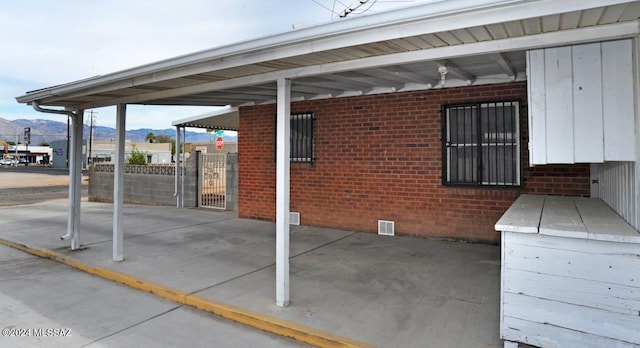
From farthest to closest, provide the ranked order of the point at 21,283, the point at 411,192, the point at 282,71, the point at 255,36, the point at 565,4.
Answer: the point at 411,192
the point at 21,283
the point at 282,71
the point at 255,36
the point at 565,4

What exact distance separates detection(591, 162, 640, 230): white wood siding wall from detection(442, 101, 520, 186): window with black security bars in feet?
4.86

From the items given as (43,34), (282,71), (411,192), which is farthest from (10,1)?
(411,192)

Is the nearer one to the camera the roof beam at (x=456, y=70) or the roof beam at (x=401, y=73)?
the roof beam at (x=456, y=70)

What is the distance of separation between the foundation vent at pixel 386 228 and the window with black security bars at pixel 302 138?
6.71 ft

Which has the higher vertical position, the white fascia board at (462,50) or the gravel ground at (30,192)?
the white fascia board at (462,50)

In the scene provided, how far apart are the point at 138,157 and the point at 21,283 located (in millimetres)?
14676

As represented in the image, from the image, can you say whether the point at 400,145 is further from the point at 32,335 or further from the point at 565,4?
the point at 32,335

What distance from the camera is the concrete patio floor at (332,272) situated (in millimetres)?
3500

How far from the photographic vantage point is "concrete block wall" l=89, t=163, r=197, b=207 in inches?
479

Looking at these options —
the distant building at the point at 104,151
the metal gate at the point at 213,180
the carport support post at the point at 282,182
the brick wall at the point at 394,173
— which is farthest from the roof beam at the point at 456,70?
the distant building at the point at 104,151

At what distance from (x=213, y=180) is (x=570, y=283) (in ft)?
35.1

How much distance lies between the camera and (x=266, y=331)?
11.6ft

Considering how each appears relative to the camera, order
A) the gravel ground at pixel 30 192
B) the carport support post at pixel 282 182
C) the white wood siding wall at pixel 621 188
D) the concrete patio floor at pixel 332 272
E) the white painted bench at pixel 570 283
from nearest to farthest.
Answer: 1. the white painted bench at pixel 570 283
2. the white wood siding wall at pixel 621 188
3. the concrete patio floor at pixel 332 272
4. the carport support post at pixel 282 182
5. the gravel ground at pixel 30 192

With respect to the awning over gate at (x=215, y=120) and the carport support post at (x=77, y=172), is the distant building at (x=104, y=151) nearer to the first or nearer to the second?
the awning over gate at (x=215, y=120)
